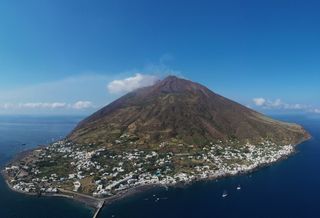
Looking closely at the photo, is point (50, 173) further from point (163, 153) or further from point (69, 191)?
point (163, 153)

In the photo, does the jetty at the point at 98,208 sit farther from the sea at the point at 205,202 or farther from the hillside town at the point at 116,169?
the hillside town at the point at 116,169

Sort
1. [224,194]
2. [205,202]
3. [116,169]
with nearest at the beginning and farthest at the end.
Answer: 1. [205,202]
2. [224,194]
3. [116,169]

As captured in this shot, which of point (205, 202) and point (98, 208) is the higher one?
point (205, 202)

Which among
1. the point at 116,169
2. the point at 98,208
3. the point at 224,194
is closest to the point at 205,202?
the point at 224,194

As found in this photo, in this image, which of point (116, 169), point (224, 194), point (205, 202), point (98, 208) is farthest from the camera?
point (116, 169)

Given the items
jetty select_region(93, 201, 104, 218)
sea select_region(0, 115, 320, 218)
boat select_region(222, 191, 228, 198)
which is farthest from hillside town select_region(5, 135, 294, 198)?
boat select_region(222, 191, 228, 198)

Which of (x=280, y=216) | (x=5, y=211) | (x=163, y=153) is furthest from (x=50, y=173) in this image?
(x=280, y=216)

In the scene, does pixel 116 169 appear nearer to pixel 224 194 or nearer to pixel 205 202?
pixel 205 202

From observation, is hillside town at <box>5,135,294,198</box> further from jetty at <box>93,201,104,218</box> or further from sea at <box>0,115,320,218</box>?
sea at <box>0,115,320,218</box>
